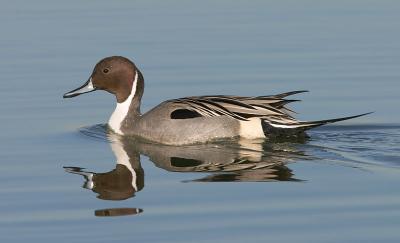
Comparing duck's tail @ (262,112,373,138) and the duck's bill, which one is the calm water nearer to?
duck's tail @ (262,112,373,138)

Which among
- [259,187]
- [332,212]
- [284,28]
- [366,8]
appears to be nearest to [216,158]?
[259,187]

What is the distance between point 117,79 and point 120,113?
43 centimetres

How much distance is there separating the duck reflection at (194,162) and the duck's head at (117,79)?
57 centimetres

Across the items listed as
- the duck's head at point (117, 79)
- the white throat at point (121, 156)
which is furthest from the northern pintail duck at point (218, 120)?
the duck's head at point (117, 79)

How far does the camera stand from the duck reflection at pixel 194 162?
10.0 m

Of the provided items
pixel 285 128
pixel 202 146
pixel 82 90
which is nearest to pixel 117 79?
pixel 82 90

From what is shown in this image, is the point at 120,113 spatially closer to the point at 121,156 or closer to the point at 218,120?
the point at 218,120

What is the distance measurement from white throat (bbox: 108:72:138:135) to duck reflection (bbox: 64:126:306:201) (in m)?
0.10

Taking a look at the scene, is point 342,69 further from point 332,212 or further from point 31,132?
point 332,212

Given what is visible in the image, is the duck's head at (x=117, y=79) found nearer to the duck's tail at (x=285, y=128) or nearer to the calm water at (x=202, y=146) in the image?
the calm water at (x=202, y=146)

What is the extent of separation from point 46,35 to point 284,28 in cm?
331

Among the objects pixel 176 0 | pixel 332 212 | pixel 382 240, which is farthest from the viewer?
pixel 176 0

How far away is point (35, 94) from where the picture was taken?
13.9 m

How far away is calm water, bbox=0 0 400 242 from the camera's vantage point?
28.2 ft
